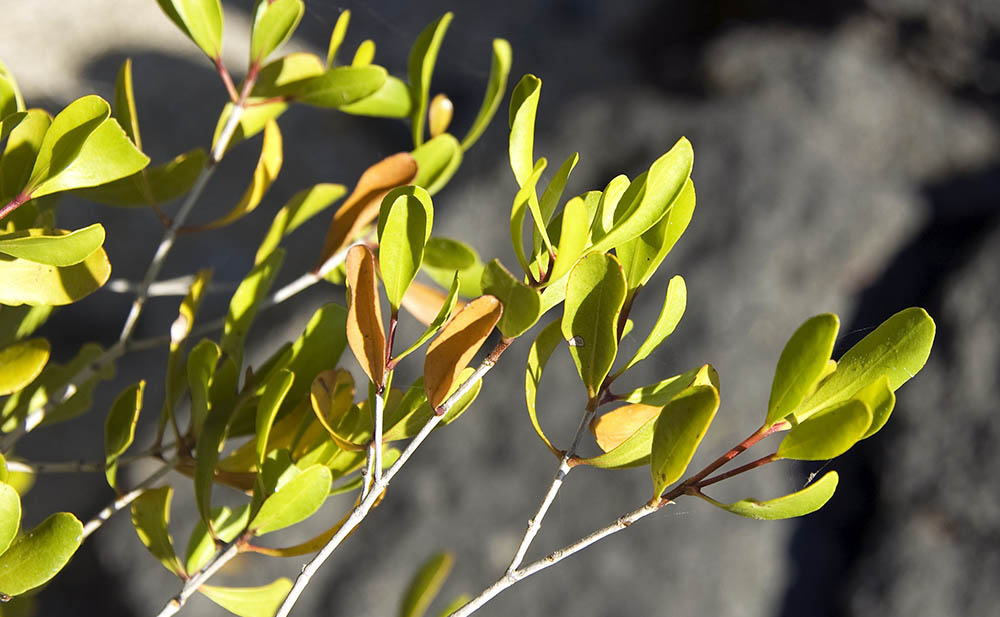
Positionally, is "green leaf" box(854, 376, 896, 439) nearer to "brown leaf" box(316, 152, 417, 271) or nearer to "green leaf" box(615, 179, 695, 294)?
"green leaf" box(615, 179, 695, 294)

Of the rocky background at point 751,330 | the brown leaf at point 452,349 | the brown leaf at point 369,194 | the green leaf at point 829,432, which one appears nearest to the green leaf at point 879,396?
the green leaf at point 829,432

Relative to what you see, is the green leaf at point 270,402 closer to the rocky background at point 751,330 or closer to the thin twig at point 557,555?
the thin twig at point 557,555

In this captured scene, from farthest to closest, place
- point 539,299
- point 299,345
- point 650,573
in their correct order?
point 650,573 → point 299,345 → point 539,299

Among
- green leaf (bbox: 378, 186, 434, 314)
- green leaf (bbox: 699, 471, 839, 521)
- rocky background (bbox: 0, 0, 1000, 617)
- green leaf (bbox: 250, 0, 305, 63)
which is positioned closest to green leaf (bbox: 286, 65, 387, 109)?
green leaf (bbox: 250, 0, 305, 63)

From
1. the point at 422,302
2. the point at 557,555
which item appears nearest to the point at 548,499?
the point at 557,555

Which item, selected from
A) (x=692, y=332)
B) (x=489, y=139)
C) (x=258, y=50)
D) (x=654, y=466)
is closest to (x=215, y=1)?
(x=258, y=50)

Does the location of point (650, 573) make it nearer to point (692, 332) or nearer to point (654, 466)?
point (692, 332)

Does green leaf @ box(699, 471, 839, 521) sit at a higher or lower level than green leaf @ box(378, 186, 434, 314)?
lower
